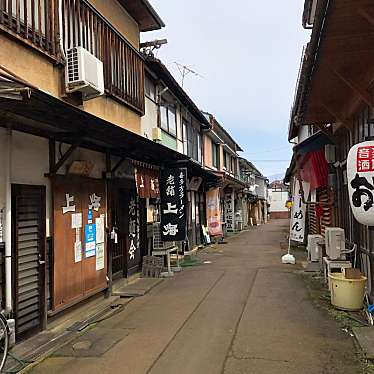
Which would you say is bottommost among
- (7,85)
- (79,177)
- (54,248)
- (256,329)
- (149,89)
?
(256,329)

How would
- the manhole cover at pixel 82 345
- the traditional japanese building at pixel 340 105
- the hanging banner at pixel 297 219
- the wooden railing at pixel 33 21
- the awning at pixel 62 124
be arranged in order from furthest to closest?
1. the hanging banner at pixel 297 219
2. the manhole cover at pixel 82 345
3. the wooden railing at pixel 33 21
4. the traditional japanese building at pixel 340 105
5. the awning at pixel 62 124

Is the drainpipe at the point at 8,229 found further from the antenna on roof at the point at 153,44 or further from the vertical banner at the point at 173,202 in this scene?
the antenna on roof at the point at 153,44

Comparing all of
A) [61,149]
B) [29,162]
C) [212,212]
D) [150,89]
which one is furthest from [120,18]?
[212,212]

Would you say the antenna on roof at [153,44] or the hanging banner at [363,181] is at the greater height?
the antenna on roof at [153,44]

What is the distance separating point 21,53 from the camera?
281 inches

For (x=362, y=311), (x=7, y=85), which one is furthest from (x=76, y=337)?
(x=362, y=311)

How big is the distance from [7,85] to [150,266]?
993 centimetres

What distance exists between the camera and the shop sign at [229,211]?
125ft

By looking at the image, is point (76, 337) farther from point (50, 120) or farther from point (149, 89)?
point (149, 89)

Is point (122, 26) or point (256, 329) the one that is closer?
point (256, 329)

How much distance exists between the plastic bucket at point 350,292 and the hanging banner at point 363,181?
2383 mm

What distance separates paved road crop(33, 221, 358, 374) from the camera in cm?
628

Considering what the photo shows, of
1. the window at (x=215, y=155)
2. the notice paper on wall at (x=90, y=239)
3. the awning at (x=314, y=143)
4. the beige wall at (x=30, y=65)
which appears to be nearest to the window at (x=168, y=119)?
the awning at (x=314, y=143)

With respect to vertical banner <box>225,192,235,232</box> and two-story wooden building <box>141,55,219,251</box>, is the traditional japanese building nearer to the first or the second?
two-story wooden building <box>141,55,219,251</box>
